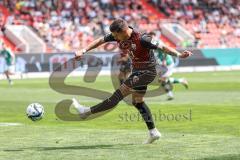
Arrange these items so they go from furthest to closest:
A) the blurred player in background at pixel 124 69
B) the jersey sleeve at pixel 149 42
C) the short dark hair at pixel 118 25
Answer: the blurred player in background at pixel 124 69, the jersey sleeve at pixel 149 42, the short dark hair at pixel 118 25

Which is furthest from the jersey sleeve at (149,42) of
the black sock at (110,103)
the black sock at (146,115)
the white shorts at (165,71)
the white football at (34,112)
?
the white shorts at (165,71)

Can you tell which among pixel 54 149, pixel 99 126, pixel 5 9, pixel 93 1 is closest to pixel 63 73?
pixel 5 9

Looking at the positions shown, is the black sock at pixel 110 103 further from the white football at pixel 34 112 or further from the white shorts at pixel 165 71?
the white shorts at pixel 165 71

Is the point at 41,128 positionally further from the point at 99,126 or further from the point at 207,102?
the point at 207,102

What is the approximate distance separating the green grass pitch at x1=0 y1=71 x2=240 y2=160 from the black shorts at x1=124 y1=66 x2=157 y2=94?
3.43ft

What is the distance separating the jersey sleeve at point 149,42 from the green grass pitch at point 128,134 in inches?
71.2

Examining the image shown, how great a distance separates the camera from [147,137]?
13109 millimetres

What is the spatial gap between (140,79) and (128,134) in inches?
71.8

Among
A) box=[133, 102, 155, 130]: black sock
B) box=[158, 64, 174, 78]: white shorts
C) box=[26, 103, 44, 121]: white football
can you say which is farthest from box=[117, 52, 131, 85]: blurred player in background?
box=[133, 102, 155, 130]: black sock

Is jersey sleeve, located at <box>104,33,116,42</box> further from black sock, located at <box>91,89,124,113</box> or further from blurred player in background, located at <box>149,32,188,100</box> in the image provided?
blurred player in background, located at <box>149,32,188,100</box>

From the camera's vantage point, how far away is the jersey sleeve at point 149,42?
11.8 m

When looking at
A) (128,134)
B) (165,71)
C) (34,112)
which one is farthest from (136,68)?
(165,71)

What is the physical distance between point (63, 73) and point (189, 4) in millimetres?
22892

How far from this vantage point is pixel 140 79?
12266 millimetres
